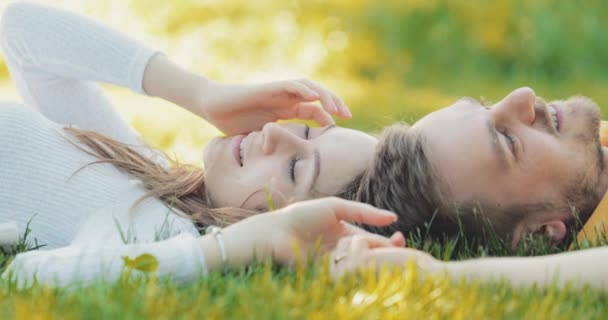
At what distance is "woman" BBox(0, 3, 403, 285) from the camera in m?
2.14

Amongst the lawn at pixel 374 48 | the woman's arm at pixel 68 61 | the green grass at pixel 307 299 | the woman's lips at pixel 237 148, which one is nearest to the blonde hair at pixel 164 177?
the woman's lips at pixel 237 148

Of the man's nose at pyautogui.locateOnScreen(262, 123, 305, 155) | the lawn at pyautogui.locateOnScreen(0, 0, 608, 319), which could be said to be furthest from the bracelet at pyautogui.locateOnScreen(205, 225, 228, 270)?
the lawn at pyautogui.locateOnScreen(0, 0, 608, 319)

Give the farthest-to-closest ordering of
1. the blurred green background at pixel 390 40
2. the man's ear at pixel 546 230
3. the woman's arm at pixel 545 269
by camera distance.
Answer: the blurred green background at pixel 390 40
the man's ear at pixel 546 230
the woman's arm at pixel 545 269

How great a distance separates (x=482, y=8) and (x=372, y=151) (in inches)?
209

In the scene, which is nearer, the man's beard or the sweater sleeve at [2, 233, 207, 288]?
the sweater sleeve at [2, 233, 207, 288]

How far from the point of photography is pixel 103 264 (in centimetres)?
207

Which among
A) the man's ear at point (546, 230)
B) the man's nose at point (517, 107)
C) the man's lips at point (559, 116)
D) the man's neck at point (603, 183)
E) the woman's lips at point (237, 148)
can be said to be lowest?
the man's ear at point (546, 230)

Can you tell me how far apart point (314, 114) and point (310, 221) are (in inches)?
39.9

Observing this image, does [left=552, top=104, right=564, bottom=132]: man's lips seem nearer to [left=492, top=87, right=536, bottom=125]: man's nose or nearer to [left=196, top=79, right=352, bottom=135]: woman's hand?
[left=492, top=87, right=536, bottom=125]: man's nose

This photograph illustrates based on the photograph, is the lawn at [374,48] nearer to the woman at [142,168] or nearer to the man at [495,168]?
the woman at [142,168]

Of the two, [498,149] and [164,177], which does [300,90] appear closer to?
[164,177]

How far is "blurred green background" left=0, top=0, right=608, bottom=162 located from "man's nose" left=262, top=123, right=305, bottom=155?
4.35m

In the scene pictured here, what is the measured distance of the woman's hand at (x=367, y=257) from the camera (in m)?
2.05

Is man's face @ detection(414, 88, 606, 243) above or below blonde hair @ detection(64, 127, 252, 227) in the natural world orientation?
above
